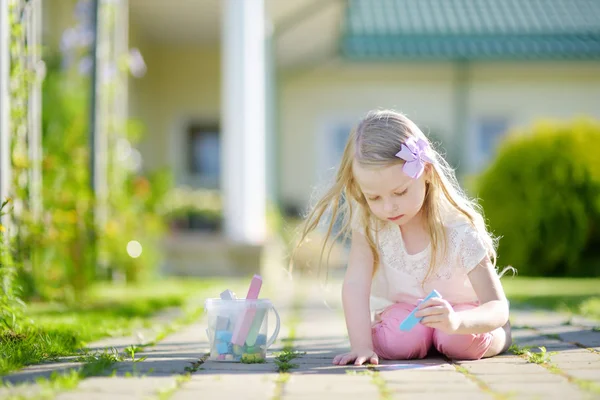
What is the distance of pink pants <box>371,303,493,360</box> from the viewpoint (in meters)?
2.95

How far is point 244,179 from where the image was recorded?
8391 mm

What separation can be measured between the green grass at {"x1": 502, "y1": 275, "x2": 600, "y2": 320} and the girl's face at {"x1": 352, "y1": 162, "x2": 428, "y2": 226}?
1915mm

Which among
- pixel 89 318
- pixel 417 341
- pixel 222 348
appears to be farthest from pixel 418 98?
pixel 222 348

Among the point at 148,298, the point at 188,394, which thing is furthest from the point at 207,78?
the point at 188,394

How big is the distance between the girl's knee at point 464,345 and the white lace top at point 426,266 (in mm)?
180

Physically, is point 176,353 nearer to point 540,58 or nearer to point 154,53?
point 154,53

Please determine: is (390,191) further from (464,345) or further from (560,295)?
(560,295)

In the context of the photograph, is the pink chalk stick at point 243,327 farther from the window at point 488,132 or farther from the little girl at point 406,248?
the window at point 488,132

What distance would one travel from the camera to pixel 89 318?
4293 millimetres

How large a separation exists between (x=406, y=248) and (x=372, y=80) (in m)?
10.6

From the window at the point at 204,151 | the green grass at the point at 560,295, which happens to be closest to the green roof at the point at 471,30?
the window at the point at 204,151

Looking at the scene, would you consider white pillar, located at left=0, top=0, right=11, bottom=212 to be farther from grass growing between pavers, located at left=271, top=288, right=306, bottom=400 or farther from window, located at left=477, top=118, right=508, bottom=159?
window, located at left=477, top=118, right=508, bottom=159

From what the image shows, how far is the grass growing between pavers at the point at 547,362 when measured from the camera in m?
2.34

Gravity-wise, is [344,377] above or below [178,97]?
below
